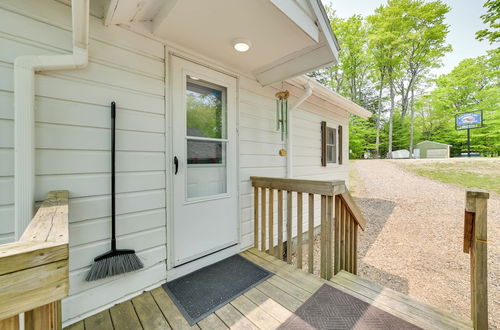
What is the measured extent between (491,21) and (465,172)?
6155 millimetres

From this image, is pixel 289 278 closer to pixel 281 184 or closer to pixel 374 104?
pixel 281 184

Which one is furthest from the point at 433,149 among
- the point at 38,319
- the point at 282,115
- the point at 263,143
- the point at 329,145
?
the point at 38,319

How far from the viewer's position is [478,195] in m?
1.47

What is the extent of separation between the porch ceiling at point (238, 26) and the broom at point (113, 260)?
0.78 metres

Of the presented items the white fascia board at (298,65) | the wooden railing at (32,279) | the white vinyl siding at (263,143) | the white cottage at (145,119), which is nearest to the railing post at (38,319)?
the wooden railing at (32,279)

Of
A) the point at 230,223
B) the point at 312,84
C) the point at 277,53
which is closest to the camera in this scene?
the point at 277,53

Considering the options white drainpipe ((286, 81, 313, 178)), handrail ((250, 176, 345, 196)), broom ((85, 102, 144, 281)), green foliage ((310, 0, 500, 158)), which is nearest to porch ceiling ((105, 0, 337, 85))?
broom ((85, 102, 144, 281))

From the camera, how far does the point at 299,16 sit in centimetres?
169

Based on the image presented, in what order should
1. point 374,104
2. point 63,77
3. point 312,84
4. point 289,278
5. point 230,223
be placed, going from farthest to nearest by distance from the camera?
point 374,104 → point 312,84 → point 230,223 → point 289,278 → point 63,77

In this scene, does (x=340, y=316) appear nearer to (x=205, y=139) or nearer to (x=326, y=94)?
(x=205, y=139)

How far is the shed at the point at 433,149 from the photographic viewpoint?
1638 cm

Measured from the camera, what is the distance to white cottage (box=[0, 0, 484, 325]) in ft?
4.24

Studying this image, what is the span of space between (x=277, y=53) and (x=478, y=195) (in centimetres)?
207

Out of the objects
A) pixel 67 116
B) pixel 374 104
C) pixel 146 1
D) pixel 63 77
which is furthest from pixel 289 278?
pixel 374 104
